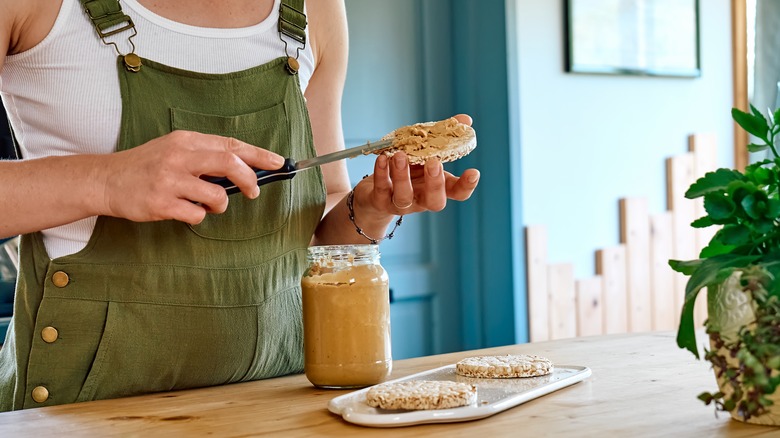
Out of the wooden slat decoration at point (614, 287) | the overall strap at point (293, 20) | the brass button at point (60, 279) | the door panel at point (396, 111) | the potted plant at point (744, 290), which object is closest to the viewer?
the potted plant at point (744, 290)

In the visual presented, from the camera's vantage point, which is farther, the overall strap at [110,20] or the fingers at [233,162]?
the overall strap at [110,20]

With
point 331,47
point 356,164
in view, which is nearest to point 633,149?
point 356,164

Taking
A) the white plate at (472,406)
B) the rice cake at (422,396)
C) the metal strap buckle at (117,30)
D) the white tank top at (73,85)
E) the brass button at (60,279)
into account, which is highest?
the metal strap buckle at (117,30)

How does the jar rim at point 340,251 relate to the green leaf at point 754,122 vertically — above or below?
below

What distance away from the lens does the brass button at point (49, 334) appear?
3.38ft

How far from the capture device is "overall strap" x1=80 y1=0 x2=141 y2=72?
1079mm

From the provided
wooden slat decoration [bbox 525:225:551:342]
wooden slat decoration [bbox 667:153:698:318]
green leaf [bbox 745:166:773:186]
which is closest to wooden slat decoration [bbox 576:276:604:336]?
wooden slat decoration [bbox 525:225:551:342]

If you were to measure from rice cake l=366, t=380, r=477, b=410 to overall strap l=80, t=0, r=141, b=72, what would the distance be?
51cm

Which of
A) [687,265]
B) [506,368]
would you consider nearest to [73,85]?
[506,368]

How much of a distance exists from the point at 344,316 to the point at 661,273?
235 centimetres

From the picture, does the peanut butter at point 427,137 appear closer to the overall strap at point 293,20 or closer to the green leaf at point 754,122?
the overall strap at point 293,20

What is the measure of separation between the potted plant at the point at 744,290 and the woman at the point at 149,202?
381 millimetres

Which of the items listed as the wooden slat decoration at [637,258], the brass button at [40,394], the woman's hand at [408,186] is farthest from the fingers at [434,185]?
the wooden slat decoration at [637,258]

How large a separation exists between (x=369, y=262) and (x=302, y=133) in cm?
30
